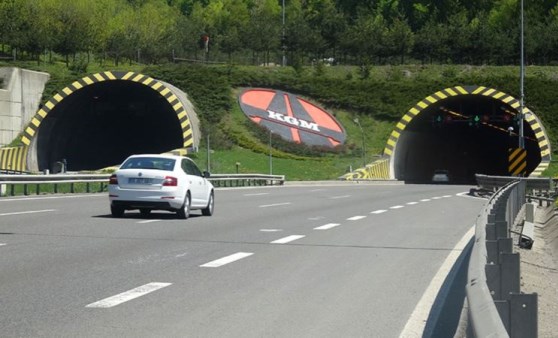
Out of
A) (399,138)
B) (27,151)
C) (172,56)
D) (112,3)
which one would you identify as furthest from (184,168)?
(112,3)

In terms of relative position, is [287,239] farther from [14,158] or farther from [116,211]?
[14,158]

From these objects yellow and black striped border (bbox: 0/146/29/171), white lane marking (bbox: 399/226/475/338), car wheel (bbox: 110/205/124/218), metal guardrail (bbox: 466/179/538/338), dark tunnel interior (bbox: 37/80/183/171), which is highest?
dark tunnel interior (bbox: 37/80/183/171)

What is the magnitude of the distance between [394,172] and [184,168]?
49.9m

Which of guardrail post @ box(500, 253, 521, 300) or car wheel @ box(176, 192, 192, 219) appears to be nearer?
guardrail post @ box(500, 253, 521, 300)

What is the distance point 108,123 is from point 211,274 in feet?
198

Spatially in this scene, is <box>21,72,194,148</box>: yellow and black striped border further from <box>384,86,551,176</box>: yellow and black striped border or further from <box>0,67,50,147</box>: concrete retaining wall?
<box>384,86,551,176</box>: yellow and black striped border

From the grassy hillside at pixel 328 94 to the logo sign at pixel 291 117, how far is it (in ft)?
2.74

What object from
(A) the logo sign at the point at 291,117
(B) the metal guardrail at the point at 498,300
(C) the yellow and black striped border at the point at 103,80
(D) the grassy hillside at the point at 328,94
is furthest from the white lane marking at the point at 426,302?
(A) the logo sign at the point at 291,117

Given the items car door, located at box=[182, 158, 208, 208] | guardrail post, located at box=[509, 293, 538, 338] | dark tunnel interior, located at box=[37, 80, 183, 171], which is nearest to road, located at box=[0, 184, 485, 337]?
car door, located at box=[182, 158, 208, 208]

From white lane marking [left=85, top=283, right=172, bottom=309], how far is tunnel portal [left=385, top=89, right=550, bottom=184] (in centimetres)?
5276

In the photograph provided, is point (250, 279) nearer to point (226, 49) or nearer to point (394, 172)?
point (394, 172)

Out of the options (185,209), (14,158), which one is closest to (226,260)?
(185,209)

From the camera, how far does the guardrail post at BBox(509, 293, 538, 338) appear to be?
4.92 m

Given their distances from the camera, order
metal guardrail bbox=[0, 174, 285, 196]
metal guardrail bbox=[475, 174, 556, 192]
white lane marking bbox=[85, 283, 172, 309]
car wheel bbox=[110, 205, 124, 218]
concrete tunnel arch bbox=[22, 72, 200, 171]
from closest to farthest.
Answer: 1. white lane marking bbox=[85, 283, 172, 309]
2. car wheel bbox=[110, 205, 124, 218]
3. metal guardrail bbox=[0, 174, 285, 196]
4. metal guardrail bbox=[475, 174, 556, 192]
5. concrete tunnel arch bbox=[22, 72, 200, 171]
